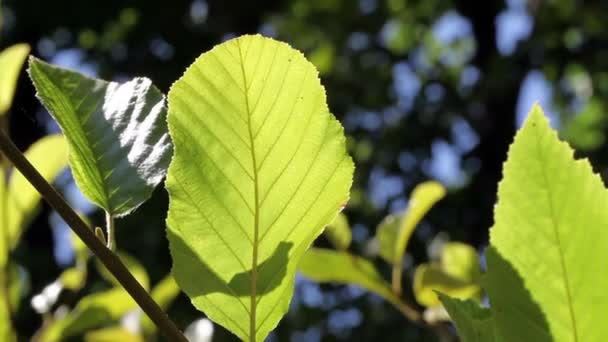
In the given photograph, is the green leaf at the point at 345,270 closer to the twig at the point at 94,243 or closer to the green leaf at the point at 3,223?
the green leaf at the point at 3,223

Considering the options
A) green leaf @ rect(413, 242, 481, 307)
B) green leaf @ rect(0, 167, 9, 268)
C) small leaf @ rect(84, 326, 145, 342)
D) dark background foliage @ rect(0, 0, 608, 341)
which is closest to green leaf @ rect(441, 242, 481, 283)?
green leaf @ rect(413, 242, 481, 307)

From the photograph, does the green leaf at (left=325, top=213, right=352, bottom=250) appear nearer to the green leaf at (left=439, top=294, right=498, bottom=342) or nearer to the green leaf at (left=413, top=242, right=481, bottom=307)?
the green leaf at (left=413, top=242, right=481, bottom=307)

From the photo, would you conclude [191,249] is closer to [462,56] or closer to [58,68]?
[58,68]

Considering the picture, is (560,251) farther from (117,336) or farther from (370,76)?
(370,76)

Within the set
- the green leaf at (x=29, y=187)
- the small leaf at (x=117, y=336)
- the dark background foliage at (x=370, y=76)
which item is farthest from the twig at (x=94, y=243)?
the dark background foliage at (x=370, y=76)

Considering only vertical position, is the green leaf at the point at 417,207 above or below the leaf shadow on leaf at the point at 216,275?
below

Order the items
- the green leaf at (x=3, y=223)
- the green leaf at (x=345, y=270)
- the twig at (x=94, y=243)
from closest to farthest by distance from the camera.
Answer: the twig at (x=94, y=243)
the green leaf at (x=3, y=223)
the green leaf at (x=345, y=270)

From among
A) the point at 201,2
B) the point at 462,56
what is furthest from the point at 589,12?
the point at 201,2
